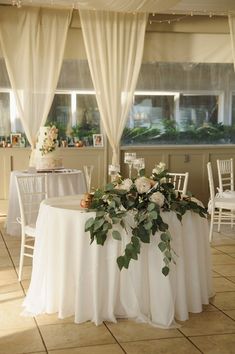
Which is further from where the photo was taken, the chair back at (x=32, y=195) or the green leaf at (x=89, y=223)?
the chair back at (x=32, y=195)

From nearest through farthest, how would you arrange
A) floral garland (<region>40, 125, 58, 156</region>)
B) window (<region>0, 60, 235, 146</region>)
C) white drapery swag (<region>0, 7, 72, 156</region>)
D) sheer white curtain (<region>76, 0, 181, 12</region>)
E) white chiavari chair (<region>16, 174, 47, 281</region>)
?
1. white chiavari chair (<region>16, 174, 47, 281</region>)
2. sheer white curtain (<region>76, 0, 181, 12</region>)
3. floral garland (<region>40, 125, 58, 156</region>)
4. white drapery swag (<region>0, 7, 72, 156</region>)
5. window (<region>0, 60, 235, 146</region>)

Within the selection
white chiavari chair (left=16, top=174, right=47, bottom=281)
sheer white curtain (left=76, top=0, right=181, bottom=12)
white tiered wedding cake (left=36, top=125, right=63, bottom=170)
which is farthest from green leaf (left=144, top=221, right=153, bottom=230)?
white tiered wedding cake (left=36, top=125, right=63, bottom=170)

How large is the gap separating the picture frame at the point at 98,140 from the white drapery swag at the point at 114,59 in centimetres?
34

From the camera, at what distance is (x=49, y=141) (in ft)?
21.1

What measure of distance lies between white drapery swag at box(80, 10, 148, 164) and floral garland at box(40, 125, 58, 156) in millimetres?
1479

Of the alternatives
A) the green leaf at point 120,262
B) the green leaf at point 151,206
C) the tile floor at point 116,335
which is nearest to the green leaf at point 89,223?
the green leaf at point 120,262

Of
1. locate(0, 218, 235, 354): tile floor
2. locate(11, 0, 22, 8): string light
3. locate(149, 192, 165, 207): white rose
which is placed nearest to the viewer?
locate(0, 218, 235, 354): tile floor

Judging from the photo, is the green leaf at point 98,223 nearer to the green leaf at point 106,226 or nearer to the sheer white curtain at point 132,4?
the green leaf at point 106,226

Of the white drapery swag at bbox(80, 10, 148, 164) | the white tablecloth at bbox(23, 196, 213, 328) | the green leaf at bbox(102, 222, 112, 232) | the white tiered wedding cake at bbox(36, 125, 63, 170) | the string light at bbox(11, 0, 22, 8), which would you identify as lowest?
the white tablecloth at bbox(23, 196, 213, 328)

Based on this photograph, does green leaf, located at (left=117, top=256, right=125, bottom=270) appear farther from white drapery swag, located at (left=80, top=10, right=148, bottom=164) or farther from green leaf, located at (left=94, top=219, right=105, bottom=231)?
white drapery swag, located at (left=80, top=10, right=148, bottom=164)

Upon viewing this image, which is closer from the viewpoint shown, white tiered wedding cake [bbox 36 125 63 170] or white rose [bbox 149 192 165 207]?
white rose [bbox 149 192 165 207]

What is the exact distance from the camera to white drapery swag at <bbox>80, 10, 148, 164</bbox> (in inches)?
296

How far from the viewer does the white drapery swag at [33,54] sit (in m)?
7.38

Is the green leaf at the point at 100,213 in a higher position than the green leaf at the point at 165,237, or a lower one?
higher
